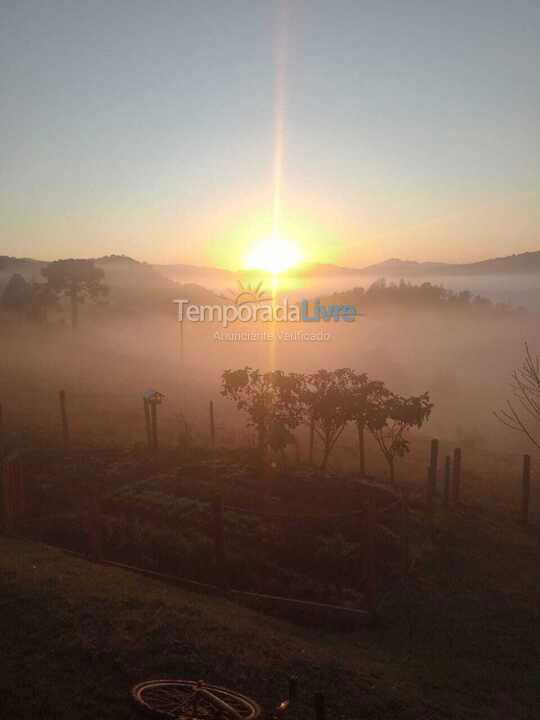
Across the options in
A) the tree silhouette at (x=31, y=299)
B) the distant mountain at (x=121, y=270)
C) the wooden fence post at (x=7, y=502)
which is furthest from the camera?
the distant mountain at (x=121, y=270)

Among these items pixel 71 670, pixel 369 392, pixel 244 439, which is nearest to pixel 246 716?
pixel 71 670

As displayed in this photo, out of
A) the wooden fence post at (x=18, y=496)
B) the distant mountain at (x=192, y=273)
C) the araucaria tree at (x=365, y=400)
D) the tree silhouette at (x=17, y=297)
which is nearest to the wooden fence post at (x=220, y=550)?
the wooden fence post at (x=18, y=496)

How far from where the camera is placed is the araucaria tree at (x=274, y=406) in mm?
16078

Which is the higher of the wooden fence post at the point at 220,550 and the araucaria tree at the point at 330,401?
the araucaria tree at the point at 330,401

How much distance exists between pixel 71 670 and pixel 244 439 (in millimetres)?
14383

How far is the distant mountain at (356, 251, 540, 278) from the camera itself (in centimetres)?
15388

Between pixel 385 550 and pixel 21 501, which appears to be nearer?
pixel 385 550

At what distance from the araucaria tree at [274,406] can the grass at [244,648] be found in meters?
6.70

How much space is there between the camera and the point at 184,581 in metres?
8.99

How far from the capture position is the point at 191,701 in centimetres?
502

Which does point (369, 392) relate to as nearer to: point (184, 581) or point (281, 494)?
point (281, 494)

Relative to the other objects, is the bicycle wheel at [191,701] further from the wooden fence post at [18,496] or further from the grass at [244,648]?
the wooden fence post at [18,496]

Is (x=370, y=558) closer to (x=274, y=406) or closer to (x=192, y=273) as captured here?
(x=274, y=406)

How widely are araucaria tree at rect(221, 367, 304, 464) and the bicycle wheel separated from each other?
34.3 ft
